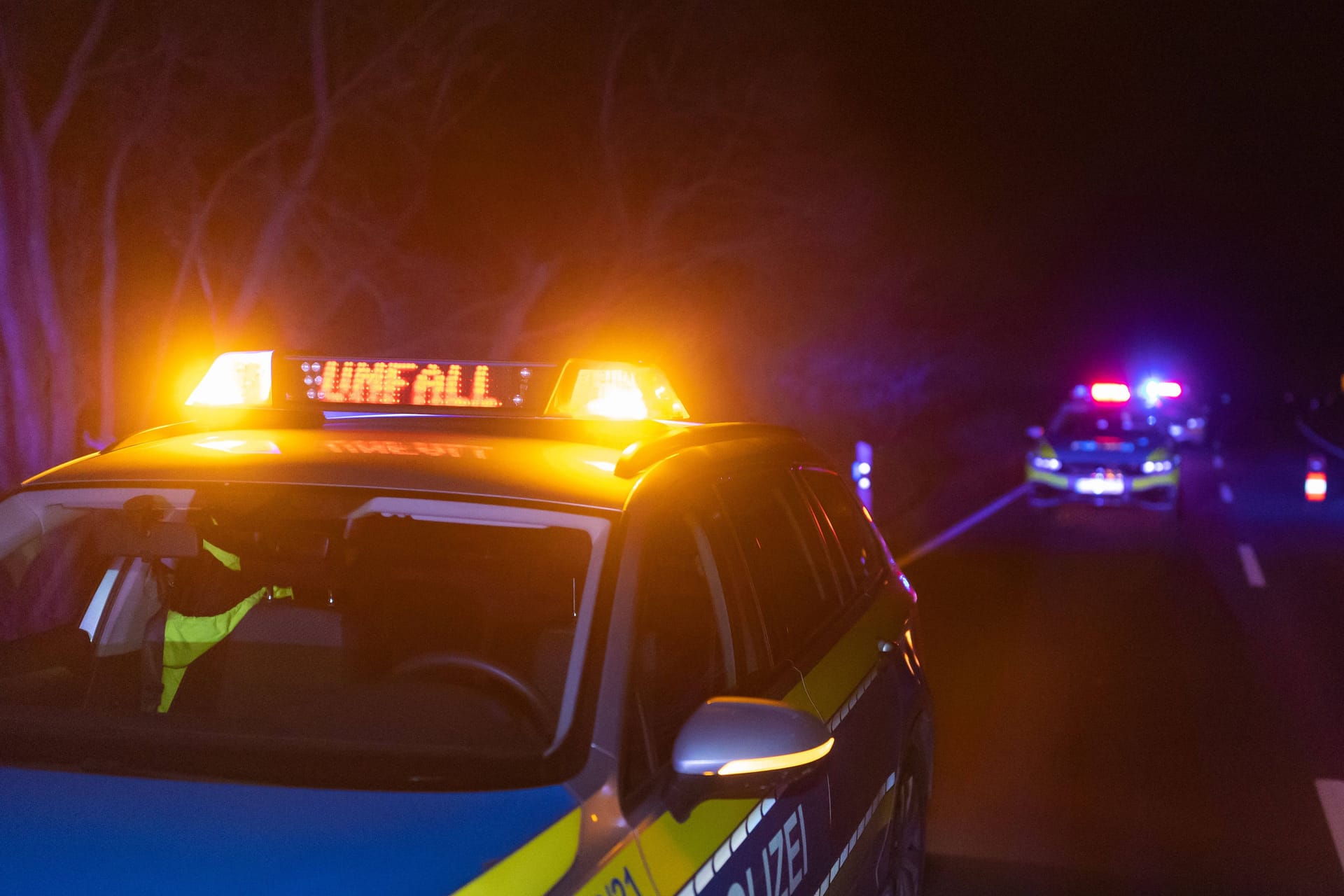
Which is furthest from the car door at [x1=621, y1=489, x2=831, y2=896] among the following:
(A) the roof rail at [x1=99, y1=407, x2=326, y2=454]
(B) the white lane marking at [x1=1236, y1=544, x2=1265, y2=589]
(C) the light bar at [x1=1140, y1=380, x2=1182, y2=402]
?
(C) the light bar at [x1=1140, y1=380, x2=1182, y2=402]

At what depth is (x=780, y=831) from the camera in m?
3.01

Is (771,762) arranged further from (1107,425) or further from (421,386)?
(1107,425)

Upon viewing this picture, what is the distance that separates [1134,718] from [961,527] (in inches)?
423

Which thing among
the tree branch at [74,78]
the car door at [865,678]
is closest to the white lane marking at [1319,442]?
the tree branch at [74,78]

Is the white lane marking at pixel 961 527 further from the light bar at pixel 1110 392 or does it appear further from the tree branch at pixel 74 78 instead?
the tree branch at pixel 74 78

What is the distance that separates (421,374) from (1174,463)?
56.2 feet

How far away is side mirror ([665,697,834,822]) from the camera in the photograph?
2455mm

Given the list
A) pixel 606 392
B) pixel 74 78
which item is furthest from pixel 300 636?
pixel 74 78

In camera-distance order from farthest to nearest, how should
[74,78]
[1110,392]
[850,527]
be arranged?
[1110,392] → [74,78] → [850,527]

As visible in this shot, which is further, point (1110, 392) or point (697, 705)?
point (1110, 392)

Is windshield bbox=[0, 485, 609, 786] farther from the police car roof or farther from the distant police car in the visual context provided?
the distant police car

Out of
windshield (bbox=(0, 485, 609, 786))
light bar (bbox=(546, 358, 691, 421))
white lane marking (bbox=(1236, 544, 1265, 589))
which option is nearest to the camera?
windshield (bbox=(0, 485, 609, 786))

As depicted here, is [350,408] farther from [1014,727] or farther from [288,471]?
[1014,727]

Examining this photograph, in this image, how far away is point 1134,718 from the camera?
8000mm
